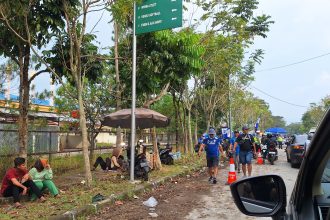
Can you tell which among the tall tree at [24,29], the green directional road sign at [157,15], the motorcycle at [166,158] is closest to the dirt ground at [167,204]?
the tall tree at [24,29]

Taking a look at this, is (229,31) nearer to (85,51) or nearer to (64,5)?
(85,51)

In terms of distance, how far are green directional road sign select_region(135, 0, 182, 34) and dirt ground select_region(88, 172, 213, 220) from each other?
4.56 metres

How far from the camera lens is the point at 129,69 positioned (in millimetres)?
15898

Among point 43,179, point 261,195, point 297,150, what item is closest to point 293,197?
point 261,195

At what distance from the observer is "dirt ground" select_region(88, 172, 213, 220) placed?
801 cm

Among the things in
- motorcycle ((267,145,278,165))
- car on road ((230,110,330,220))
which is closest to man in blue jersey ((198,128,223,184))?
motorcycle ((267,145,278,165))

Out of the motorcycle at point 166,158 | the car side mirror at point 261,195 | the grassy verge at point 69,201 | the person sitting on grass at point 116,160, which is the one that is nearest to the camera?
the car side mirror at point 261,195

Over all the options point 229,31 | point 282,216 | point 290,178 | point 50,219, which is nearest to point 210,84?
point 229,31

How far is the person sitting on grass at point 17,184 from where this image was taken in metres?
8.42

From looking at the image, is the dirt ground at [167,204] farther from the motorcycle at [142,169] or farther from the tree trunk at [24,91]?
the tree trunk at [24,91]

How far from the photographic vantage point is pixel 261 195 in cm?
198

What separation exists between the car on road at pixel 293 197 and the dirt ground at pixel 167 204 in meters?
6.04

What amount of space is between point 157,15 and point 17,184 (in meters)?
6.10

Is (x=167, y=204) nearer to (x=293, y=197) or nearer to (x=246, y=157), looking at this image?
(x=246, y=157)
